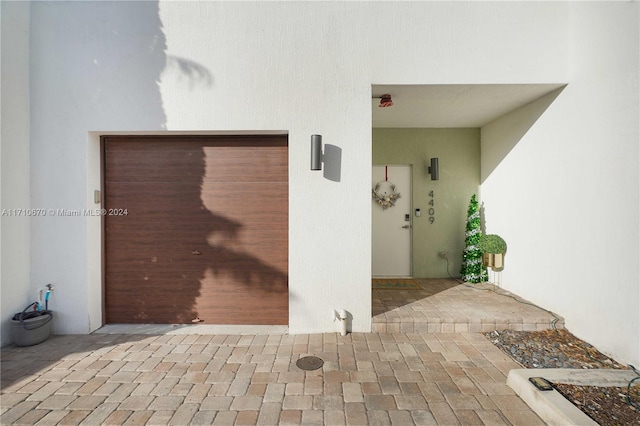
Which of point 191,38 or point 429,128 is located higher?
point 191,38

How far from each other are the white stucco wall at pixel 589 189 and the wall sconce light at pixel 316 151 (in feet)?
9.69

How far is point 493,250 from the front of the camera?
15.6ft

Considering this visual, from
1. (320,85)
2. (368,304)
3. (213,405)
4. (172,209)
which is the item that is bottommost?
(213,405)

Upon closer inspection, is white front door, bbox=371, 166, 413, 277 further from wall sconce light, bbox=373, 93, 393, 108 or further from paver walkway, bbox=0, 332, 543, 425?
paver walkway, bbox=0, 332, 543, 425

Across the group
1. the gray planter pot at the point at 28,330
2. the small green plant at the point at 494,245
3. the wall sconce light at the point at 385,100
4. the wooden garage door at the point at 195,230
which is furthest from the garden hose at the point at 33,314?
the small green plant at the point at 494,245

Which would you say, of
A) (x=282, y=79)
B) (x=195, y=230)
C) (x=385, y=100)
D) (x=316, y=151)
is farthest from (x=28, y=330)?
(x=385, y=100)

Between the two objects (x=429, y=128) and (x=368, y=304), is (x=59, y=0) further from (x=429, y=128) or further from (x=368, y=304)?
(x=429, y=128)

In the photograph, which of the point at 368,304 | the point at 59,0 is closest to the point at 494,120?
the point at 368,304

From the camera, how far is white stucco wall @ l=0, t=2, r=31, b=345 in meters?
3.31

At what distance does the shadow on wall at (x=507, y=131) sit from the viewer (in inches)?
158

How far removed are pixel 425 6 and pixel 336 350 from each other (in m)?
4.05

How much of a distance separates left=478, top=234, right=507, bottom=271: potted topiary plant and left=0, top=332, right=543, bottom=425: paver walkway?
1826 mm

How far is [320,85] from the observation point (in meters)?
3.52

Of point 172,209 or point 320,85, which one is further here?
point 172,209
